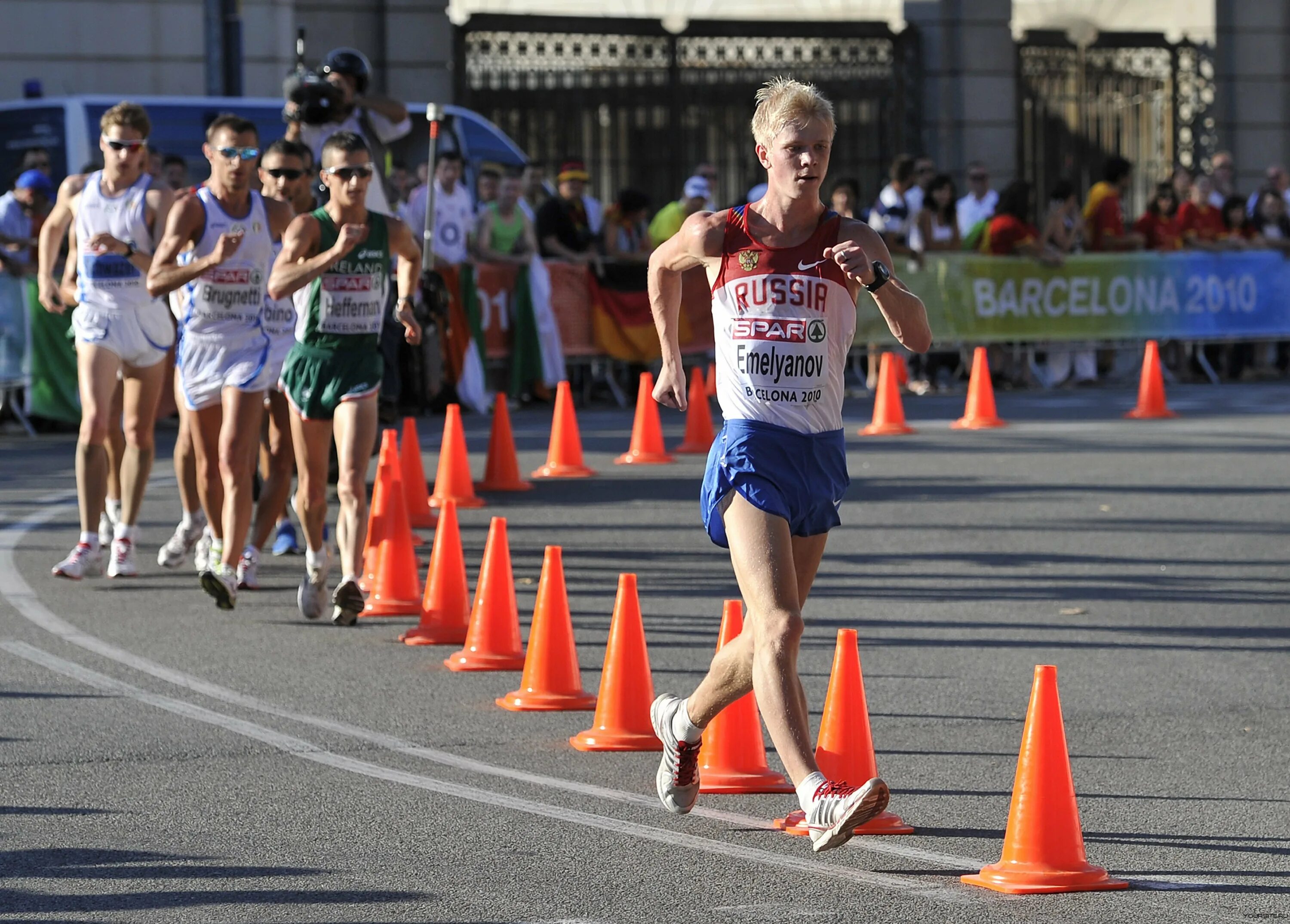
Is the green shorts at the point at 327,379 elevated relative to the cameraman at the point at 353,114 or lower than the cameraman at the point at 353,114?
lower

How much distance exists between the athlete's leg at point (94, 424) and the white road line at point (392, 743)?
1.61 feet

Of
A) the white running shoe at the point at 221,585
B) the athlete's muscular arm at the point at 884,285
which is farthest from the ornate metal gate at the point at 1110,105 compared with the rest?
the athlete's muscular arm at the point at 884,285

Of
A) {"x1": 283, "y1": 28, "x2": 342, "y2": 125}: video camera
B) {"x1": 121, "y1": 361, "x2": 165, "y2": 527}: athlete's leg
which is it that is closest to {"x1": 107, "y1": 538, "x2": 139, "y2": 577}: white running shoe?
{"x1": 121, "y1": 361, "x2": 165, "y2": 527}: athlete's leg

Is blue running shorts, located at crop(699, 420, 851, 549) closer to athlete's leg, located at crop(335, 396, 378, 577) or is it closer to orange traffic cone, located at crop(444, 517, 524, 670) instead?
orange traffic cone, located at crop(444, 517, 524, 670)

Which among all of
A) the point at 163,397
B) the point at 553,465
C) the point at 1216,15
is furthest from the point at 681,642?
the point at 1216,15

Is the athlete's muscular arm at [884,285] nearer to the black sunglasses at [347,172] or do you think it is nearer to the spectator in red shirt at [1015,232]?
the black sunglasses at [347,172]

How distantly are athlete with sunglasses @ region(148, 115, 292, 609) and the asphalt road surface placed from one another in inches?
22.1

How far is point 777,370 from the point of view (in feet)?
19.4

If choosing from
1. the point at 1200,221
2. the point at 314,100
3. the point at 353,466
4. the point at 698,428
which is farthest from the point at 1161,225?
the point at 353,466

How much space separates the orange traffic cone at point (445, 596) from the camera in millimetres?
8922

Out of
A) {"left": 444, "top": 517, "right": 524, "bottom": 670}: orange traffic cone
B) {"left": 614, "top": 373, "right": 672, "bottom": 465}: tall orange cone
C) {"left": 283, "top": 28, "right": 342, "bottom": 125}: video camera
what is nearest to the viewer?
{"left": 444, "top": 517, "right": 524, "bottom": 670}: orange traffic cone

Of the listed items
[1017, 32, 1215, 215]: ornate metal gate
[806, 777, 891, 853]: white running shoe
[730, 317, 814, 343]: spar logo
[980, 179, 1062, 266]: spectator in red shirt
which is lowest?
[806, 777, 891, 853]: white running shoe

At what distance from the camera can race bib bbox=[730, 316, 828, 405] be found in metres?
5.90

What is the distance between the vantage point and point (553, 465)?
14.6 metres
